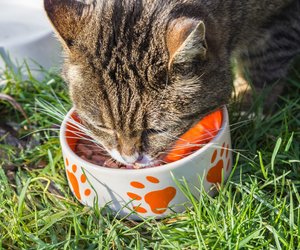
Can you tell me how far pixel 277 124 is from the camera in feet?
9.07

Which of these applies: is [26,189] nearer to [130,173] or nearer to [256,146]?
[130,173]

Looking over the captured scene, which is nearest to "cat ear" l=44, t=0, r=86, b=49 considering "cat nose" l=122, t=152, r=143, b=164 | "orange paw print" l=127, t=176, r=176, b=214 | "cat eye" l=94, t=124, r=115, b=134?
"cat eye" l=94, t=124, r=115, b=134

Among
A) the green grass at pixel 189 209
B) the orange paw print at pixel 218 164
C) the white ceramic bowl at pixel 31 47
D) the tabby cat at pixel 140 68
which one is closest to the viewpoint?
the tabby cat at pixel 140 68

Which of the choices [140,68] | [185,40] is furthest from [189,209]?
[185,40]

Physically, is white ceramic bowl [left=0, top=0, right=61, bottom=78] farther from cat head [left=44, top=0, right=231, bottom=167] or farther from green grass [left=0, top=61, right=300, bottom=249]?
cat head [left=44, top=0, right=231, bottom=167]

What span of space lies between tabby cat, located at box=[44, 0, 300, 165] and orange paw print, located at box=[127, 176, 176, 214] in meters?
0.10

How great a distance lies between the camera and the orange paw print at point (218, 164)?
2262mm

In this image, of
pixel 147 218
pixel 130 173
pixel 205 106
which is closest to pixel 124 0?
pixel 205 106

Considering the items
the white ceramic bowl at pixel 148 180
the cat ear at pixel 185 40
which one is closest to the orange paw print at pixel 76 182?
the white ceramic bowl at pixel 148 180

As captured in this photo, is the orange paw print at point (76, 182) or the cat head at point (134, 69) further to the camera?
the orange paw print at point (76, 182)

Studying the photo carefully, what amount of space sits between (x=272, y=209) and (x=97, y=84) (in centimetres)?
81

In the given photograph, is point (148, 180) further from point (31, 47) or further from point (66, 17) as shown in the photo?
point (31, 47)

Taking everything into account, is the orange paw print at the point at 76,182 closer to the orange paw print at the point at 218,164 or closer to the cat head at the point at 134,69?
the cat head at the point at 134,69

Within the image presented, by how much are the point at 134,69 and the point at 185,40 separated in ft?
0.86
